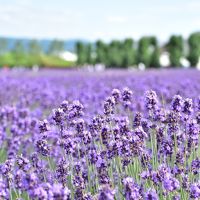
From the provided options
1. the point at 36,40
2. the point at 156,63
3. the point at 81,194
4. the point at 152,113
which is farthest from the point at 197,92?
the point at 36,40

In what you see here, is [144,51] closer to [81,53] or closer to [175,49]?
[175,49]

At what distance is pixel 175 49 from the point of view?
34688 millimetres

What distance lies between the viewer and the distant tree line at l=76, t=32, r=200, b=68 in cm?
3429

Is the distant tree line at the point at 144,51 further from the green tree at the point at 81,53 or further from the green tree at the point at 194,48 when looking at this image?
the green tree at the point at 81,53

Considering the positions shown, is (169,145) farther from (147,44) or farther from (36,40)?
(36,40)

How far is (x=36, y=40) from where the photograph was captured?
70938 millimetres

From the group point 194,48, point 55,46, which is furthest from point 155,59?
point 55,46

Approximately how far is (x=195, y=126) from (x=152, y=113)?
37 cm

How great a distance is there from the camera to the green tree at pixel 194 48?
33.8 metres

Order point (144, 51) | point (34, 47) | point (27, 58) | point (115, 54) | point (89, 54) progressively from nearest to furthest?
1. point (144, 51)
2. point (115, 54)
3. point (89, 54)
4. point (27, 58)
5. point (34, 47)

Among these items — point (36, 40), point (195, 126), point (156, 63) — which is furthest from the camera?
point (36, 40)

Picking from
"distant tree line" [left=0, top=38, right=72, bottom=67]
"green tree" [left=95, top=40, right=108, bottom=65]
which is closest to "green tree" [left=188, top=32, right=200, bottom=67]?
"green tree" [left=95, top=40, right=108, bottom=65]

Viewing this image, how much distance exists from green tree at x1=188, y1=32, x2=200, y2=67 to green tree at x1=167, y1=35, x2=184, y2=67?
78 centimetres

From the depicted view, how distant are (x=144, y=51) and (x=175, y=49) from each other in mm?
2277
